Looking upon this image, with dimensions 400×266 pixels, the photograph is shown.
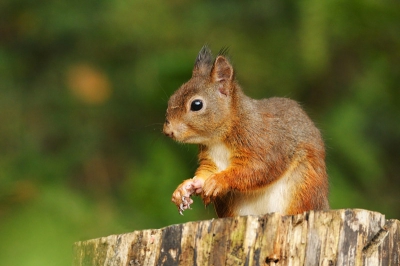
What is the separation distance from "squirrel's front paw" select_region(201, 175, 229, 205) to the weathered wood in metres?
0.87

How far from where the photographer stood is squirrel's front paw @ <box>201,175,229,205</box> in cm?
343

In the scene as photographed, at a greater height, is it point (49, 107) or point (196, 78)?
point (49, 107)

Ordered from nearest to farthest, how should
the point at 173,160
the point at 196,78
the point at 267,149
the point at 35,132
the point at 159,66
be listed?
1. the point at 267,149
2. the point at 196,78
3. the point at 173,160
4. the point at 159,66
5. the point at 35,132

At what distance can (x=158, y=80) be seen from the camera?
611 cm

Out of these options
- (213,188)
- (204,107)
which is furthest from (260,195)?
(204,107)

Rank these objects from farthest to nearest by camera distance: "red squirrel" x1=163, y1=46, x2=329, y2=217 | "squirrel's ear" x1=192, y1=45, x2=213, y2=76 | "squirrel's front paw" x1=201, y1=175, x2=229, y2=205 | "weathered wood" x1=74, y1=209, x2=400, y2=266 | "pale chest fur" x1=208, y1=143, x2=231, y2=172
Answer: "squirrel's ear" x1=192, y1=45, x2=213, y2=76 → "pale chest fur" x1=208, y1=143, x2=231, y2=172 → "red squirrel" x1=163, y1=46, x2=329, y2=217 → "squirrel's front paw" x1=201, y1=175, x2=229, y2=205 → "weathered wood" x1=74, y1=209, x2=400, y2=266

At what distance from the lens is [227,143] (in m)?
3.76

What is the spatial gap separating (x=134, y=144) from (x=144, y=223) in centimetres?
149

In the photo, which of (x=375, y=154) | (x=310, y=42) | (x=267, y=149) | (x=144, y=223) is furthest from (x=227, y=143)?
(x=375, y=154)

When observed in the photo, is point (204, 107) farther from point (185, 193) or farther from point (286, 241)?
point (286, 241)

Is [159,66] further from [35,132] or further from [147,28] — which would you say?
[35,132]

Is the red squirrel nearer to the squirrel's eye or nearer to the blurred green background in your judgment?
the squirrel's eye

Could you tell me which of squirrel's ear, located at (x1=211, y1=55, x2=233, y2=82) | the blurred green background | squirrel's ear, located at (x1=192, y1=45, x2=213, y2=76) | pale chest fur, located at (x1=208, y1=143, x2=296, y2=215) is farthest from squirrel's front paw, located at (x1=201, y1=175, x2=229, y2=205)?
the blurred green background

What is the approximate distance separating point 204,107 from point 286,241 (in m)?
1.47
